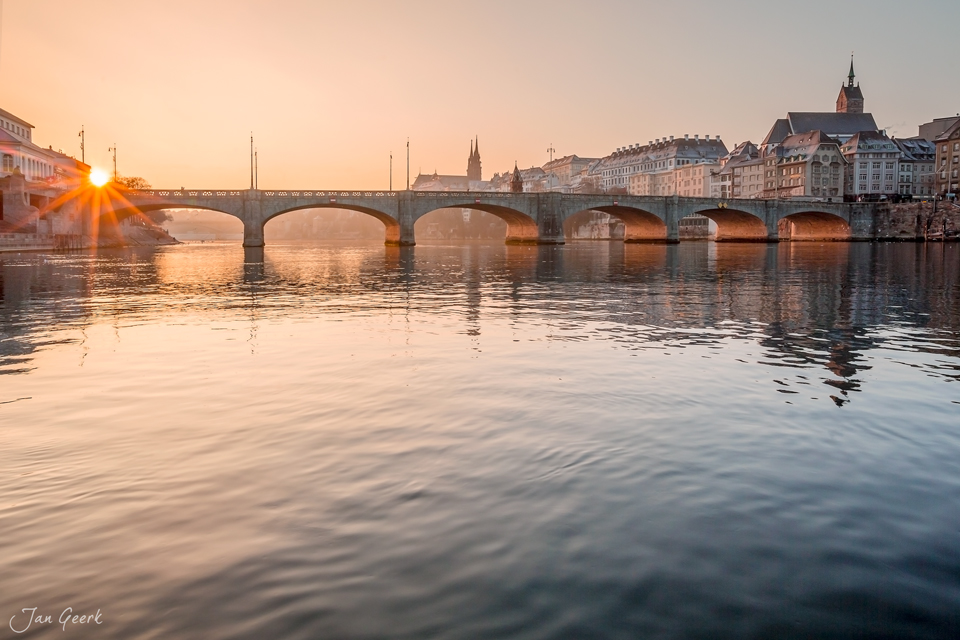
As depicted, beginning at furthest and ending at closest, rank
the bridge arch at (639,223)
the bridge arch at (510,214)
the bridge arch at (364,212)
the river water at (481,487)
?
1. the bridge arch at (639,223)
2. the bridge arch at (510,214)
3. the bridge arch at (364,212)
4. the river water at (481,487)

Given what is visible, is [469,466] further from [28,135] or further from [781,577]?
[28,135]

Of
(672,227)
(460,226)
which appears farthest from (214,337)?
(460,226)

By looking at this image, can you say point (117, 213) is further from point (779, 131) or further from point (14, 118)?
point (779, 131)

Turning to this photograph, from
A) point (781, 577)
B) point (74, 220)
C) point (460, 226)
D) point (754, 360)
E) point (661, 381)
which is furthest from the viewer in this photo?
point (460, 226)

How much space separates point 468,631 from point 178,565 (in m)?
1.83

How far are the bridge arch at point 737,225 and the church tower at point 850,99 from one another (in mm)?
66635

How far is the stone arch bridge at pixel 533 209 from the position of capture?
257 ft

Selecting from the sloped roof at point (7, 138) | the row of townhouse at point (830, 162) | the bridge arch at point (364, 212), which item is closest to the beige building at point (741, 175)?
the row of townhouse at point (830, 162)

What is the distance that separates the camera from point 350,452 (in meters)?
6.84

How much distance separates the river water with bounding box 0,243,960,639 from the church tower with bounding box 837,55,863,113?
550 ft

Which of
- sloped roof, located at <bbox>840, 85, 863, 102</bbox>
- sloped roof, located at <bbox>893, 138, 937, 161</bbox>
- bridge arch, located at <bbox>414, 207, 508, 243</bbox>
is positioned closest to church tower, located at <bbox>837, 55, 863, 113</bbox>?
sloped roof, located at <bbox>840, 85, 863, 102</bbox>
